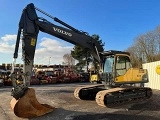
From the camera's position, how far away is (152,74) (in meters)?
21.3

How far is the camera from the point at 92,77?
14.2 meters

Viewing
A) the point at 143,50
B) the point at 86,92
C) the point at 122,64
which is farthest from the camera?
the point at 143,50

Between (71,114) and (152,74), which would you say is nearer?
(71,114)

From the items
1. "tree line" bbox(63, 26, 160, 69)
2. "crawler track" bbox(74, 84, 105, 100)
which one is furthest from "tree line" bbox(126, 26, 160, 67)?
"crawler track" bbox(74, 84, 105, 100)

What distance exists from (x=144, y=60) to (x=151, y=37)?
17.6 feet

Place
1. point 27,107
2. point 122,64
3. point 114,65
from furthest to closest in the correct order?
1. point 122,64
2. point 114,65
3. point 27,107

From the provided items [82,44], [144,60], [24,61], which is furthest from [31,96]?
[144,60]

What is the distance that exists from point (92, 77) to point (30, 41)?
4.74 meters

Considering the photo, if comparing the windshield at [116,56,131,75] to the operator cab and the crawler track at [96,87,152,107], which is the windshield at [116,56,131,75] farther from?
the crawler track at [96,87,152,107]

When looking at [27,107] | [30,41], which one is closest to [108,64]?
[30,41]

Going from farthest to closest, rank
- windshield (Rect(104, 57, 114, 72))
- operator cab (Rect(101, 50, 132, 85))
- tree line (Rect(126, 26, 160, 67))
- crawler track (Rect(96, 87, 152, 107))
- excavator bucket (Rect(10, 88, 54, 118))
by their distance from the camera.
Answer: tree line (Rect(126, 26, 160, 67))
windshield (Rect(104, 57, 114, 72))
operator cab (Rect(101, 50, 132, 85))
crawler track (Rect(96, 87, 152, 107))
excavator bucket (Rect(10, 88, 54, 118))

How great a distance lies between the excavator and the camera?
1006 centimetres

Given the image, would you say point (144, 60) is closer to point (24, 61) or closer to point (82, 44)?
point (82, 44)

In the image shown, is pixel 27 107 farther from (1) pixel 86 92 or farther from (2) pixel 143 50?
(2) pixel 143 50
